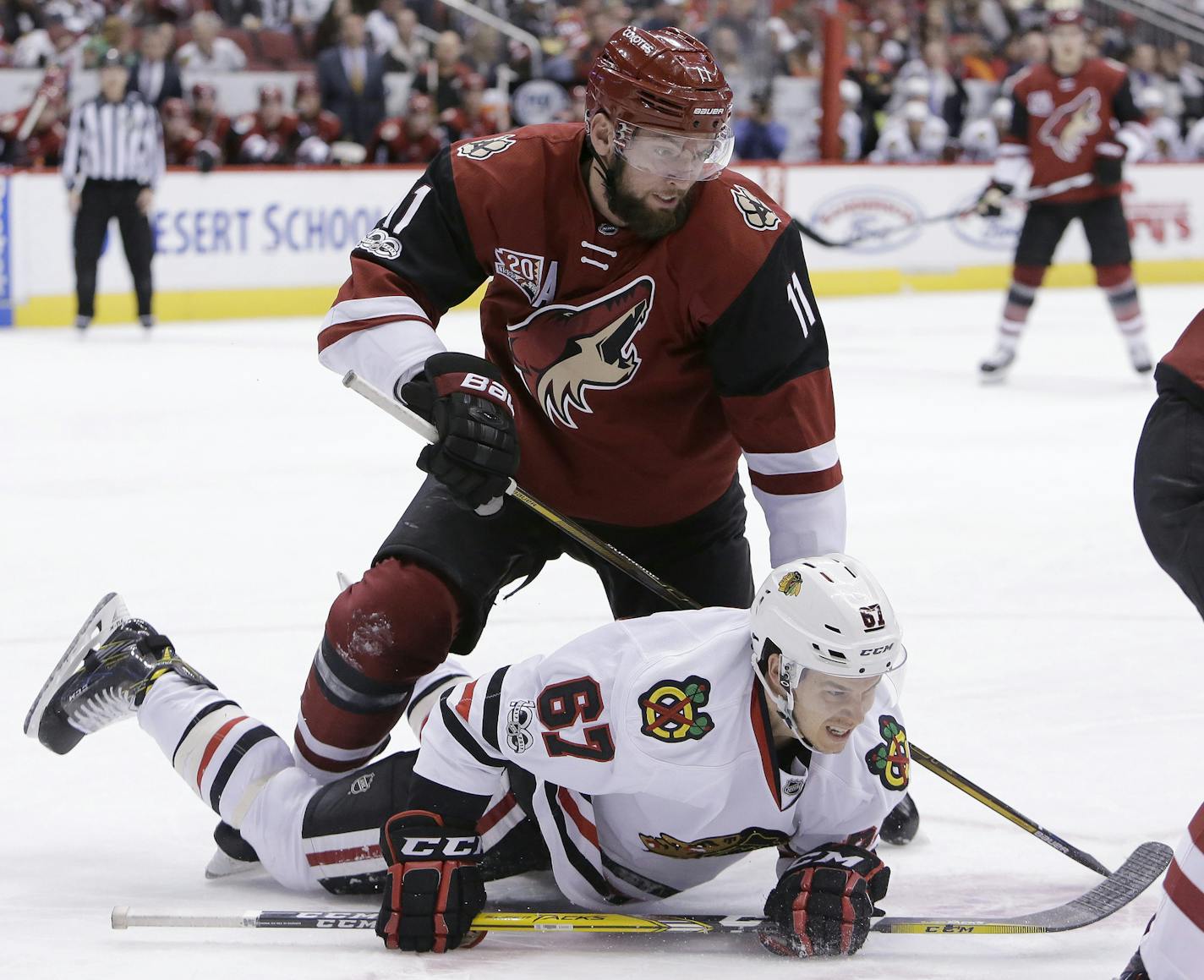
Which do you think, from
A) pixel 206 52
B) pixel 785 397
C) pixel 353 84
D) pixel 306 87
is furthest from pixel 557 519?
pixel 206 52

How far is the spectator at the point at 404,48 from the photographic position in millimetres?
10594

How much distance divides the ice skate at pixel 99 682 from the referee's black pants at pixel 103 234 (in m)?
5.94

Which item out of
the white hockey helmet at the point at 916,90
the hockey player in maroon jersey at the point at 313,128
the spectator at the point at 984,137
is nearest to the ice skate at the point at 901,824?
the hockey player in maroon jersey at the point at 313,128

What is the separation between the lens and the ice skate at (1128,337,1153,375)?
726 cm

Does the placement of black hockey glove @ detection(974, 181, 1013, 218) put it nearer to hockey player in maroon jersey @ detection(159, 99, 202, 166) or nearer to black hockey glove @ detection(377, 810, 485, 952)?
hockey player in maroon jersey @ detection(159, 99, 202, 166)

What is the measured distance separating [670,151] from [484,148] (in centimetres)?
33

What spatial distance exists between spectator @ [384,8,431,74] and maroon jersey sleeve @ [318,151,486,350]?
8418mm

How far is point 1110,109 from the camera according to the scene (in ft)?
23.6

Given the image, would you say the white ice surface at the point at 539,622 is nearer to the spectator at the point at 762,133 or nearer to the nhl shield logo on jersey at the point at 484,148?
the nhl shield logo on jersey at the point at 484,148

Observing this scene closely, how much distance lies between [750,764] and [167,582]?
2216 mm

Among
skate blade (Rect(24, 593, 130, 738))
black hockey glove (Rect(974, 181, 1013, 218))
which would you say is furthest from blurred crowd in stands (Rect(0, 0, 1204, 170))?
skate blade (Rect(24, 593, 130, 738))

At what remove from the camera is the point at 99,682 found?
258 cm

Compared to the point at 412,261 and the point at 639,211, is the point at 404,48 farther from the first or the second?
the point at 639,211

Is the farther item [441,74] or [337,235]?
[441,74]
